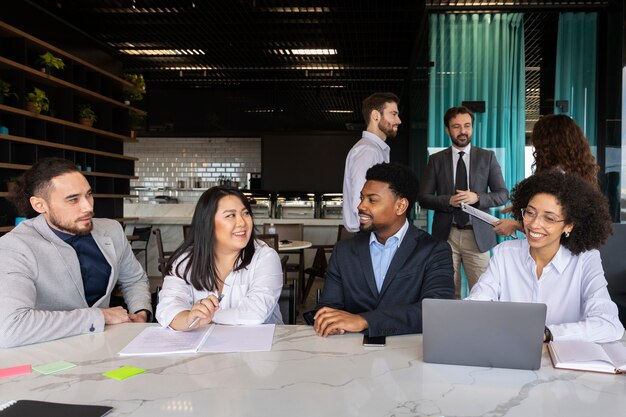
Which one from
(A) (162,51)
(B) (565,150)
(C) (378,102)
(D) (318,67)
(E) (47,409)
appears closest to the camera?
(E) (47,409)

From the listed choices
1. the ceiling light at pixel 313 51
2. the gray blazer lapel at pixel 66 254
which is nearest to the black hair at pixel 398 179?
the gray blazer lapel at pixel 66 254

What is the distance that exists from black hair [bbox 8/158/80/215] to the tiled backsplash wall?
903 cm

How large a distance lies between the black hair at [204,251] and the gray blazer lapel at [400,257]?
0.56 m

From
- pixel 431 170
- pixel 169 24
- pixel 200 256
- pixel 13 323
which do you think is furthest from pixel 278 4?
pixel 13 323

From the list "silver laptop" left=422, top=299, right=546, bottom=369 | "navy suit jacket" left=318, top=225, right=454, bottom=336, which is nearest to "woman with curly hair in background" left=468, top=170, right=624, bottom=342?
"navy suit jacket" left=318, top=225, right=454, bottom=336

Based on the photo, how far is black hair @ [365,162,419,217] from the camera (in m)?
2.23

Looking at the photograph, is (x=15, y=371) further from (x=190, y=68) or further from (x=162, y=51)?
(x=190, y=68)

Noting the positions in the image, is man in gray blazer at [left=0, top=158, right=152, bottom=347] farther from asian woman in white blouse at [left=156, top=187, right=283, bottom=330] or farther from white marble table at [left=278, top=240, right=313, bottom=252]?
white marble table at [left=278, top=240, right=313, bottom=252]

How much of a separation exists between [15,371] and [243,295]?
857 mm

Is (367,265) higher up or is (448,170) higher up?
(448,170)

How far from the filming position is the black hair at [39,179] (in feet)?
6.91

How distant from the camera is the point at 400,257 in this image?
206 cm

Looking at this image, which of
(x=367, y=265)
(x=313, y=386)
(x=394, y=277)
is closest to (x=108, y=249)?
(x=367, y=265)

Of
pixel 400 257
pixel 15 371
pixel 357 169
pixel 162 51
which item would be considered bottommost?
pixel 15 371
